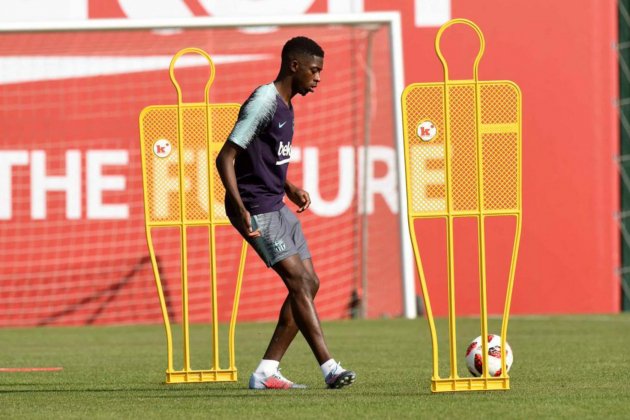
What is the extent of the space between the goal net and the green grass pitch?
1889mm

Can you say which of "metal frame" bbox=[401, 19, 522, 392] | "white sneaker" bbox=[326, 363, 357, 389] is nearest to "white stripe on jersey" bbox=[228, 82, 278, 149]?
"metal frame" bbox=[401, 19, 522, 392]

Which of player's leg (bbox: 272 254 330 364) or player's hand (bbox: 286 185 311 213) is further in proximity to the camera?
player's hand (bbox: 286 185 311 213)

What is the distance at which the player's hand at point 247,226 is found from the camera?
282 inches

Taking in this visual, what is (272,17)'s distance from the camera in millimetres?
14844

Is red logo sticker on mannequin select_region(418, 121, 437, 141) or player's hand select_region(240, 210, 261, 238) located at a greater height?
red logo sticker on mannequin select_region(418, 121, 437, 141)

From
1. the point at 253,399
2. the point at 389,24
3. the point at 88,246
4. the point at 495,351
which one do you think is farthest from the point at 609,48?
the point at 253,399

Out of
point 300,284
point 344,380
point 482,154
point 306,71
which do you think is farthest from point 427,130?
point 344,380

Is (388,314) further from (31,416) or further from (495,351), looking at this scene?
(31,416)

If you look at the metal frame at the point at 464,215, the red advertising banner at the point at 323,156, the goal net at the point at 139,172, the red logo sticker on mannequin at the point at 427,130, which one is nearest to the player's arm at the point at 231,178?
the metal frame at the point at 464,215

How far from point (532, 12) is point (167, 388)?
9.98 m

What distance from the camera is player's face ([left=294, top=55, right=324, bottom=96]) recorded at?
738 centimetres

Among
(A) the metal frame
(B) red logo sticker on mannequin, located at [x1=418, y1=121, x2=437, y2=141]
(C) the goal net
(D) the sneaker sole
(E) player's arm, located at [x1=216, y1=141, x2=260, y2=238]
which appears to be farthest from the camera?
(C) the goal net

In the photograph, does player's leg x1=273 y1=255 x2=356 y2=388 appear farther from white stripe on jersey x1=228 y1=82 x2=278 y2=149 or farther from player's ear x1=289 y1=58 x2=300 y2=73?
player's ear x1=289 y1=58 x2=300 y2=73

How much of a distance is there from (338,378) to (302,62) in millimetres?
1680
